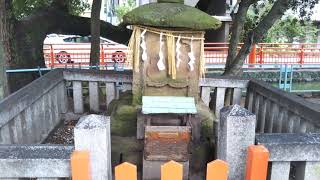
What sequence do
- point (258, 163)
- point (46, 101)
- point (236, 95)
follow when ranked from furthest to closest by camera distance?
A: point (236, 95)
point (46, 101)
point (258, 163)

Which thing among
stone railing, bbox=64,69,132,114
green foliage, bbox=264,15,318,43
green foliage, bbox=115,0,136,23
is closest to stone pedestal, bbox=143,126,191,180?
stone railing, bbox=64,69,132,114

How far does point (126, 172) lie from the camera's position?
→ 7.98ft

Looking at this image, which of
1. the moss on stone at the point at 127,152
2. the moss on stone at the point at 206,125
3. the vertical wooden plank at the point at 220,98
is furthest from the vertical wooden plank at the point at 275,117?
the moss on stone at the point at 127,152

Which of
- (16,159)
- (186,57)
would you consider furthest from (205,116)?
(16,159)

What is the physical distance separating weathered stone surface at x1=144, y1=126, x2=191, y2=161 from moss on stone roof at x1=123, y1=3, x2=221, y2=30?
125 centimetres

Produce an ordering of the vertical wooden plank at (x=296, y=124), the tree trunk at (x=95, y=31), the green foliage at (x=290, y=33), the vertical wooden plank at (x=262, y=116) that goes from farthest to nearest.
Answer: the green foliage at (x=290, y=33), the tree trunk at (x=95, y=31), the vertical wooden plank at (x=262, y=116), the vertical wooden plank at (x=296, y=124)

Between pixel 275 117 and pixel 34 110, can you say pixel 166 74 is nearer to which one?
pixel 275 117

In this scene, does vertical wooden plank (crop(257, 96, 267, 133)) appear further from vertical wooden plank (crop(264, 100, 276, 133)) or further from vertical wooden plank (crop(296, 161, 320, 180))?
vertical wooden plank (crop(296, 161, 320, 180))

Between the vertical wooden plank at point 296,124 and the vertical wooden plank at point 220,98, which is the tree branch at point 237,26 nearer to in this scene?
the vertical wooden plank at point 220,98

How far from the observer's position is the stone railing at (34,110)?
4051 mm

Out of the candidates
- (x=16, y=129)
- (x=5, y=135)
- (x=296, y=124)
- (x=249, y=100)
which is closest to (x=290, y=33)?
(x=249, y=100)

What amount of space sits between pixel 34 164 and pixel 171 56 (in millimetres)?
2437

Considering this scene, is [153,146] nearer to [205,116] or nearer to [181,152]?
[181,152]

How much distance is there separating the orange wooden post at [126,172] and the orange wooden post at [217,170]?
54 centimetres
